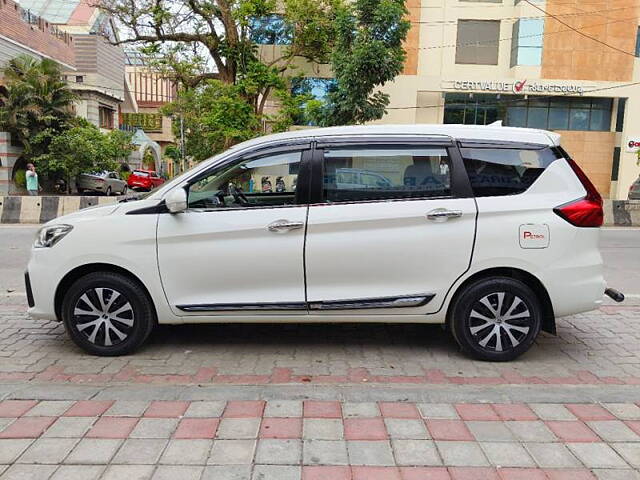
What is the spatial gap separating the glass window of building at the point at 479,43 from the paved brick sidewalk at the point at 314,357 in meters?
23.3

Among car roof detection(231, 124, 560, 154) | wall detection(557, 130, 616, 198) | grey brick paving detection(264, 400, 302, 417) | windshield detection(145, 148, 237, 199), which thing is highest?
wall detection(557, 130, 616, 198)

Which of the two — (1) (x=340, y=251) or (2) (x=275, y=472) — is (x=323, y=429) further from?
(1) (x=340, y=251)

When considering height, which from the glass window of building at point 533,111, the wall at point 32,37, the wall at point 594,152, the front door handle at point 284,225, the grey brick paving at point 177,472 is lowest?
the grey brick paving at point 177,472

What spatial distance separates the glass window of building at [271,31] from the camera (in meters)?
22.1

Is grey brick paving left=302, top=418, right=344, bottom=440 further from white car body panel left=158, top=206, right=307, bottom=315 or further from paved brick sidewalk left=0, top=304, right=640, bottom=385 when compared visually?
white car body panel left=158, top=206, right=307, bottom=315

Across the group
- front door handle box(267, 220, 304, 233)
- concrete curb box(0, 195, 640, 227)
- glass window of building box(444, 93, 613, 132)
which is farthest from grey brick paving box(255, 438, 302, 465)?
glass window of building box(444, 93, 613, 132)

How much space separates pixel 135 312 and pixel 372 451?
2.30m

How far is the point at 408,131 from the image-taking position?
4480mm

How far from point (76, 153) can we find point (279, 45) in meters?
10.1

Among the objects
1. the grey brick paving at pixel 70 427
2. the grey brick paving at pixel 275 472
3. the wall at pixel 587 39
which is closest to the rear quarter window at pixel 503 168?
the grey brick paving at pixel 275 472

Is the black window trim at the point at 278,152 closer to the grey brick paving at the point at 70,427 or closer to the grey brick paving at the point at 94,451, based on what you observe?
the grey brick paving at the point at 70,427

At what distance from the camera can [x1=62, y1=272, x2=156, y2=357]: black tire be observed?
4344 mm

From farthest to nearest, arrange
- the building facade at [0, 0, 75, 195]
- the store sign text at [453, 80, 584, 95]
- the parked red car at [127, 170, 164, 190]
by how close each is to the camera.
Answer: the parked red car at [127, 170, 164, 190] → the store sign text at [453, 80, 584, 95] → the building facade at [0, 0, 75, 195]

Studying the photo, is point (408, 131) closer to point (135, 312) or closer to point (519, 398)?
point (519, 398)
